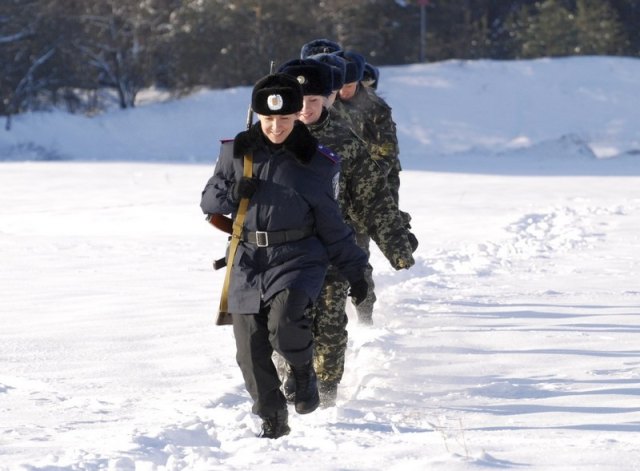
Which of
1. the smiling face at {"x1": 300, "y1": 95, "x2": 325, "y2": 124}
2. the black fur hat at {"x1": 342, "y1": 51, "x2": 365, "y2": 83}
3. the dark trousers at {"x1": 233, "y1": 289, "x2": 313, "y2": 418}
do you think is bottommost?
the dark trousers at {"x1": 233, "y1": 289, "x2": 313, "y2": 418}

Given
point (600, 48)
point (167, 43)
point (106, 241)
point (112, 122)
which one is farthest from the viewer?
point (600, 48)

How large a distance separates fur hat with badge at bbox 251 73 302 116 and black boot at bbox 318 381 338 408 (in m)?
1.37

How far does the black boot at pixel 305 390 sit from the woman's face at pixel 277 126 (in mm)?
883

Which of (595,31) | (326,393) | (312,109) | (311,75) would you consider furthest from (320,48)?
(595,31)

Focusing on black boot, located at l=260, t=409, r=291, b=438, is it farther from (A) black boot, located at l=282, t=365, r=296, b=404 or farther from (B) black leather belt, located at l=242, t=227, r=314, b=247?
(B) black leather belt, located at l=242, t=227, r=314, b=247

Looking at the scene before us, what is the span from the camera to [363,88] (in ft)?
24.1

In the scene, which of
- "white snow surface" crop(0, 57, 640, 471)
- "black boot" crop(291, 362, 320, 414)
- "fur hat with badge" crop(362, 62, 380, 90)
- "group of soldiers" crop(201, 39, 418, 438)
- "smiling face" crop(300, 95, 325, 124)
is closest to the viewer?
"white snow surface" crop(0, 57, 640, 471)

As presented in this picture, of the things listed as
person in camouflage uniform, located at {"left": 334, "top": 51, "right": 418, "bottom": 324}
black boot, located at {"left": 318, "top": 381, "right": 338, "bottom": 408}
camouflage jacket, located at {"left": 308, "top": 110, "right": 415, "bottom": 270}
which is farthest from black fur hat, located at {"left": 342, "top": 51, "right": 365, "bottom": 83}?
black boot, located at {"left": 318, "top": 381, "right": 338, "bottom": 408}

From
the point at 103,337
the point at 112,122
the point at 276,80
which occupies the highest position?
the point at 276,80

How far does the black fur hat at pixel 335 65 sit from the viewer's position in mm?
5816

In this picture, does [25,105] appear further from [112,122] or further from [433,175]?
[433,175]

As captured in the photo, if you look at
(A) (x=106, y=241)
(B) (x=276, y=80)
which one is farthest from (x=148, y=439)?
(A) (x=106, y=241)

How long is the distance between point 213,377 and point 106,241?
6.46m

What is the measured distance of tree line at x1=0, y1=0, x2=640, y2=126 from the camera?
1149 inches
